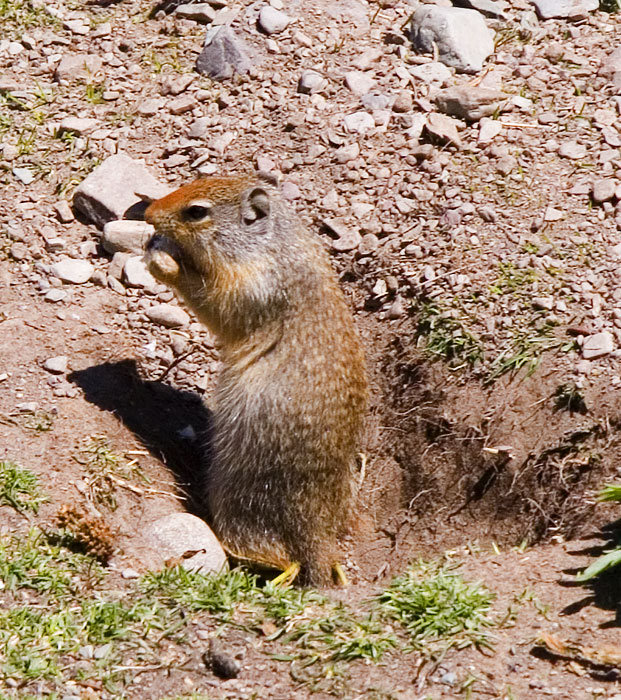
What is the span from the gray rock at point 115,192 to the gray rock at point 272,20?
146cm

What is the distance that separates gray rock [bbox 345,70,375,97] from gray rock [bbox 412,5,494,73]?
464 mm

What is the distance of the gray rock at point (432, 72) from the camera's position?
7.74 meters

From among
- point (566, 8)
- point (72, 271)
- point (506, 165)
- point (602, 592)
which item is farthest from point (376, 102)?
point (602, 592)

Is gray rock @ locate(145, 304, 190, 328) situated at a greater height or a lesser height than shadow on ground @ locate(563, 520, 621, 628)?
lesser

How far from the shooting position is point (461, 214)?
704 centimetres

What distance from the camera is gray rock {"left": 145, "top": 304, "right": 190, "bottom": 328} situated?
705cm

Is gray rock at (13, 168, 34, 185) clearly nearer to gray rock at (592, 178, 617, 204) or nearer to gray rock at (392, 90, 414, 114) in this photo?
gray rock at (392, 90, 414, 114)

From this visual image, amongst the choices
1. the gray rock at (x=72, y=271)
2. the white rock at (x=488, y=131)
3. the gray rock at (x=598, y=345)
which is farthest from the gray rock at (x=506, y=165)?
the gray rock at (x=72, y=271)

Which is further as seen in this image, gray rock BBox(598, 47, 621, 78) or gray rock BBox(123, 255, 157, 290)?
gray rock BBox(598, 47, 621, 78)

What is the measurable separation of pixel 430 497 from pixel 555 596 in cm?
151

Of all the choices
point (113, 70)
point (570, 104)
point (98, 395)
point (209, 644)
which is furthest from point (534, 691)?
point (113, 70)

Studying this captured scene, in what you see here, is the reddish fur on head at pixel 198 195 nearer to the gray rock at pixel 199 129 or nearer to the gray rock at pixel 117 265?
the gray rock at pixel 117 265

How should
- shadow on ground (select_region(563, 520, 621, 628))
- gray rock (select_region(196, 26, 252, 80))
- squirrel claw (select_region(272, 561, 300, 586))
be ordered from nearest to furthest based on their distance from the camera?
shadow on ground (select_region(563, 520, 621, 628)), squirrel claw (select_region(272, 561, 300, 586)), gray rock (select_region(196, 26, 252, 80))

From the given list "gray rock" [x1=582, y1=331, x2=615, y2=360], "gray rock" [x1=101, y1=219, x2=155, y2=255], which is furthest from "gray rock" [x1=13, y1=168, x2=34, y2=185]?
"gray rock" [x1=582, y1=331, x2=615, y2=360]
